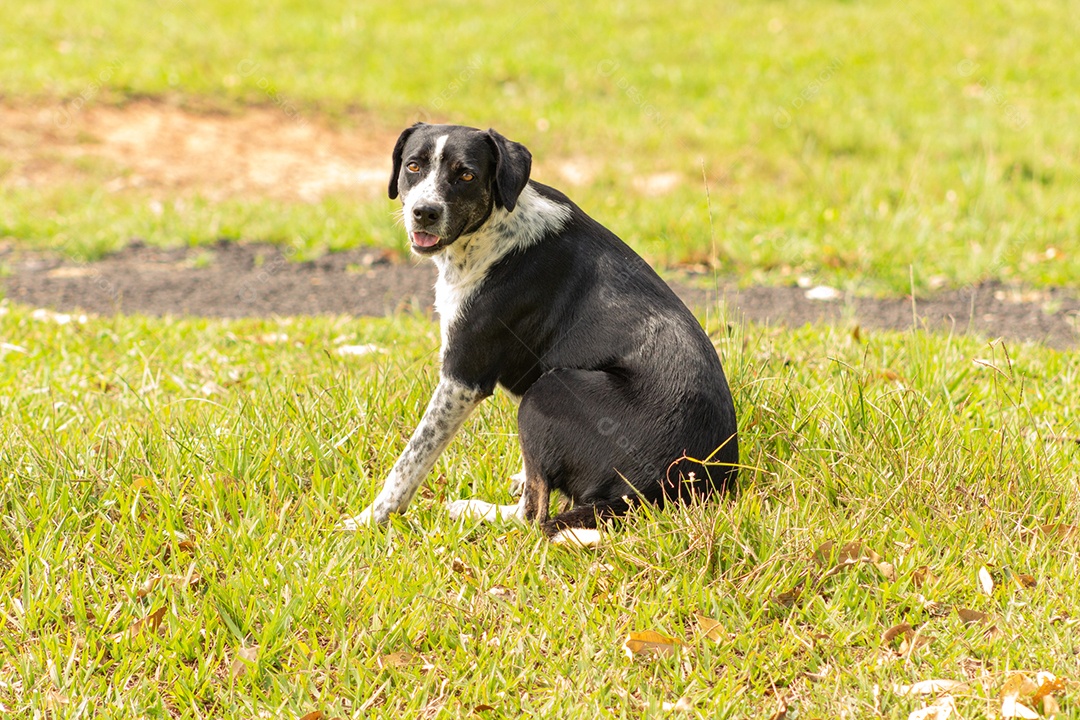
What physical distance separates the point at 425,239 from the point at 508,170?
0.36 metres

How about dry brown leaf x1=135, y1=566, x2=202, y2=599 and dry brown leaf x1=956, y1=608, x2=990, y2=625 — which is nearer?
dry brown leaf x1=956, y1=608, x2=990, y2=625

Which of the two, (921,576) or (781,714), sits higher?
(921,576)

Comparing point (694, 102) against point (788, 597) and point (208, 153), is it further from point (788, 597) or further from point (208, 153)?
point (788, 597)

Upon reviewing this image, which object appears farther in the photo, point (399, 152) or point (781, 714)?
point (399, 152)

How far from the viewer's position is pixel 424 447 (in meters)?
3.46

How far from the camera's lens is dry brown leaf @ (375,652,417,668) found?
2865 mm

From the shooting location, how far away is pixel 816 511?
331 centimetres

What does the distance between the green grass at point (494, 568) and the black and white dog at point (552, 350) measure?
0.46ft

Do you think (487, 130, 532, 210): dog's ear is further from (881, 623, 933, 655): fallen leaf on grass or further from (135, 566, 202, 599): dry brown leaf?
(881, 623, 933, 655): fallen leaf on grass

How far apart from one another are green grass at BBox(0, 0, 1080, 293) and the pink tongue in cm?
391

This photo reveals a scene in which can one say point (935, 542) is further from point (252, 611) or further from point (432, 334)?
point (432, 334)

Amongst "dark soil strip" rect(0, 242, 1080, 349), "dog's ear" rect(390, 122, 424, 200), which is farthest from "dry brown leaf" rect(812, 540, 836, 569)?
"dark soil strip" rect(0, 242, 1080, 349)

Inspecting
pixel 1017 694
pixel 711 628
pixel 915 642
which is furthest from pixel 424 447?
pixel 1017 694

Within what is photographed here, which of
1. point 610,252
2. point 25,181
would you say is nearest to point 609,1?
point 25,181
